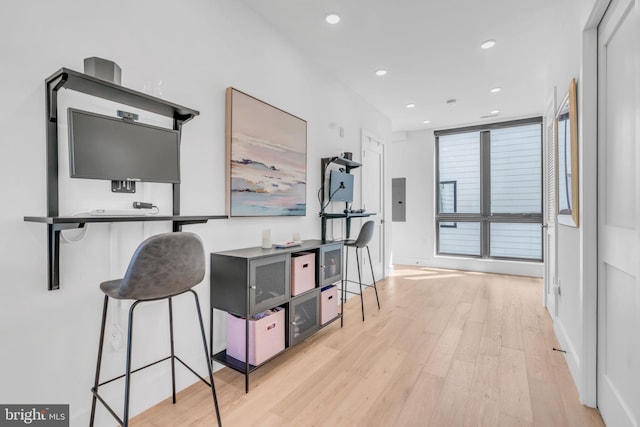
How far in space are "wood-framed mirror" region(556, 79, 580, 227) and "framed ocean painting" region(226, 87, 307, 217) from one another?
2139mm

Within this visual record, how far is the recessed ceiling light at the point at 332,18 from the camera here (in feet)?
8.26

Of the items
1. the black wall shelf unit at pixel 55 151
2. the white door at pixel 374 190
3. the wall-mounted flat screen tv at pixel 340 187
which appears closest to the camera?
the black wall shelf unit at pixel 55 151

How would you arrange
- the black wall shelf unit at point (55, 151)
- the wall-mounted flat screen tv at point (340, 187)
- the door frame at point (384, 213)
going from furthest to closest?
the door frame at point (384, 213)
the wall-mounted flat screen tv at point (340, 187)
the black wall shelf unit at point (55, 151)

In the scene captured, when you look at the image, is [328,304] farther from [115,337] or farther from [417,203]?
[417,203]

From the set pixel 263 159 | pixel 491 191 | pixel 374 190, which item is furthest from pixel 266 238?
pixel 491 191

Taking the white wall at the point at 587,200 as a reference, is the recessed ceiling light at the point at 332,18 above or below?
above

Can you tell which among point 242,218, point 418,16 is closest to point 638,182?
point 418,16

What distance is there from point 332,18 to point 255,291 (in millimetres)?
2307

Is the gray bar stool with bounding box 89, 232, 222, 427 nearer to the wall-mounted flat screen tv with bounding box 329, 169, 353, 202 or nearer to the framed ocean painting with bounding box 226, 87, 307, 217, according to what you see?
the framed ocean painting with bounding box 226, 87, 307, 217

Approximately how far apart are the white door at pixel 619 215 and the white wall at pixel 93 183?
2.27 m

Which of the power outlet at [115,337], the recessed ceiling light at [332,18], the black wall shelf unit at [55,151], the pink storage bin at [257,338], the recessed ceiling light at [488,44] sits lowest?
the pink storage bin at [257,338]

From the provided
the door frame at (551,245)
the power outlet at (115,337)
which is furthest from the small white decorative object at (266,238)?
the door frame at (551,245)

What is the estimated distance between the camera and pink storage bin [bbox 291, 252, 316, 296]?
2.40 meters

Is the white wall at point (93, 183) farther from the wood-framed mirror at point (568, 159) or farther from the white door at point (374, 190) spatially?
the wood-framed mirror at point (568, 159)
